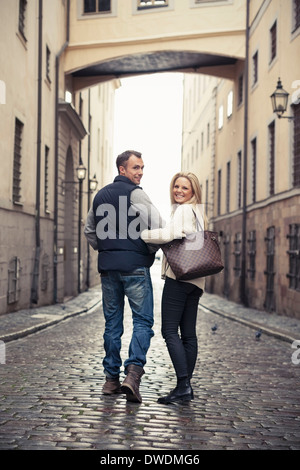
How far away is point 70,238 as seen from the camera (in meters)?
24.4

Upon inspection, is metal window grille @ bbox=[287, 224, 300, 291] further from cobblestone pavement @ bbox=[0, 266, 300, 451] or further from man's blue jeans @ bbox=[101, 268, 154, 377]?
man's blue jeans @ bbox=[101, 268, 154, 377]

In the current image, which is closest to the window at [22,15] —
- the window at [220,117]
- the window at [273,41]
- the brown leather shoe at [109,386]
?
the window at [273,41]

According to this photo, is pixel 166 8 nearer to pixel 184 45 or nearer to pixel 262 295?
pixel 184 45

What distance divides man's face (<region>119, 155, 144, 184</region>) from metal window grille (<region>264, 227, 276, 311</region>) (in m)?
12.6

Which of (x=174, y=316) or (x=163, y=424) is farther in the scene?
(x=174, y=316)

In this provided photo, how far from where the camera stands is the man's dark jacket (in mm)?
5289

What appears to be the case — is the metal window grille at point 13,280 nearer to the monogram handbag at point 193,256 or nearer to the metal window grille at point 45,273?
the metal window grille at point 45,273

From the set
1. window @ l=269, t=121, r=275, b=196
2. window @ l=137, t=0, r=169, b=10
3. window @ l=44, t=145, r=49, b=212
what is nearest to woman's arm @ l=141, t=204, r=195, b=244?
window @ l=269, t=121, r=275, b=196

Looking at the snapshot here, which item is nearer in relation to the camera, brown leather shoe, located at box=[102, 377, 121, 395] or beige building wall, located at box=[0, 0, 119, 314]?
brown leather shoe, located at box=[102, 377, 121, 395]

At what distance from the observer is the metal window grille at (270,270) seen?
17734 millimetres

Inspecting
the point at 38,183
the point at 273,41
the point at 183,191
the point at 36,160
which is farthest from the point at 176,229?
the point at 273,41

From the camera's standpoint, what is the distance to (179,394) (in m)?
5.23

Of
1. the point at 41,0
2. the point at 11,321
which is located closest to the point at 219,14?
the point at 41,0

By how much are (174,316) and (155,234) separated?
68 centimetres
